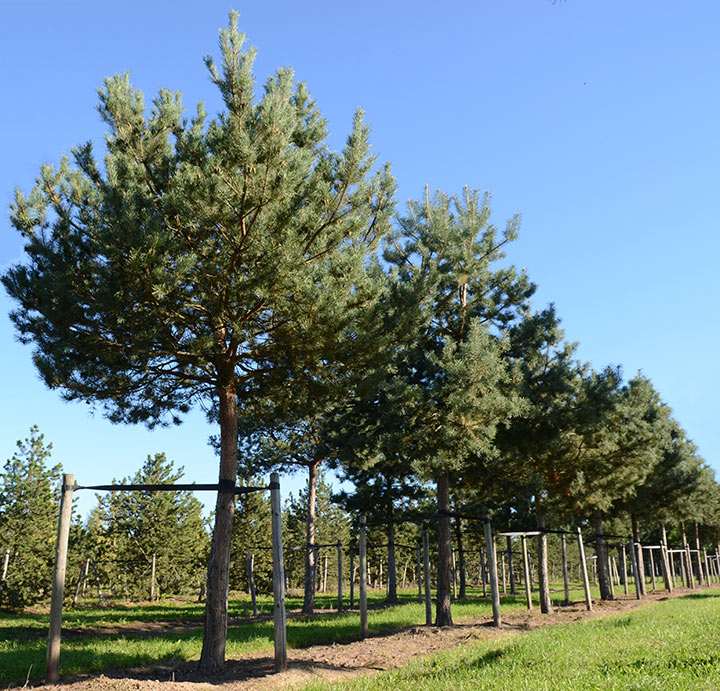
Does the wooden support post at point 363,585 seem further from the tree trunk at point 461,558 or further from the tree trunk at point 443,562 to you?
the tree trunk at point 461,558

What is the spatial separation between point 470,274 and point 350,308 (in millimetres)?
6771

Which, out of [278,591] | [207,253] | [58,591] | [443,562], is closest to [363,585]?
[443,562]

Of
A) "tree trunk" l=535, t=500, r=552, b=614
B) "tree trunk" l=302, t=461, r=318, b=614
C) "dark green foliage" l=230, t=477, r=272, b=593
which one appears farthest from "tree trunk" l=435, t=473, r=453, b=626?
"dark green foliage" l=230, t=477, r=272, b=593

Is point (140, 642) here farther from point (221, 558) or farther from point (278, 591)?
point (278, 591)

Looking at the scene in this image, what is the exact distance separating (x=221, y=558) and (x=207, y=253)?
5457mm

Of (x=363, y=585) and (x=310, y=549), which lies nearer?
(x=363, y=585)

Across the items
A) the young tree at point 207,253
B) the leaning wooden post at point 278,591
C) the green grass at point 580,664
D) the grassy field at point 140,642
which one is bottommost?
the grassy field at point 140,642

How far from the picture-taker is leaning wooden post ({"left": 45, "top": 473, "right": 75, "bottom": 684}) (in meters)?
9.47

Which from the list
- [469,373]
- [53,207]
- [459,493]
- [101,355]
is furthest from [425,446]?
[459,493]

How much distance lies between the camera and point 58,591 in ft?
32.5

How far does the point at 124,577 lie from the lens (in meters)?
44.9

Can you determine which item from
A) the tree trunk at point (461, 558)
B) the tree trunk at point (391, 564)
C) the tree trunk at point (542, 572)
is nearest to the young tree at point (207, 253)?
the tree trunk at point (542, 572)

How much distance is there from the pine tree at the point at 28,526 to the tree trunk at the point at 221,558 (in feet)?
78.8

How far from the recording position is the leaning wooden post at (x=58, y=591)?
9469mm
